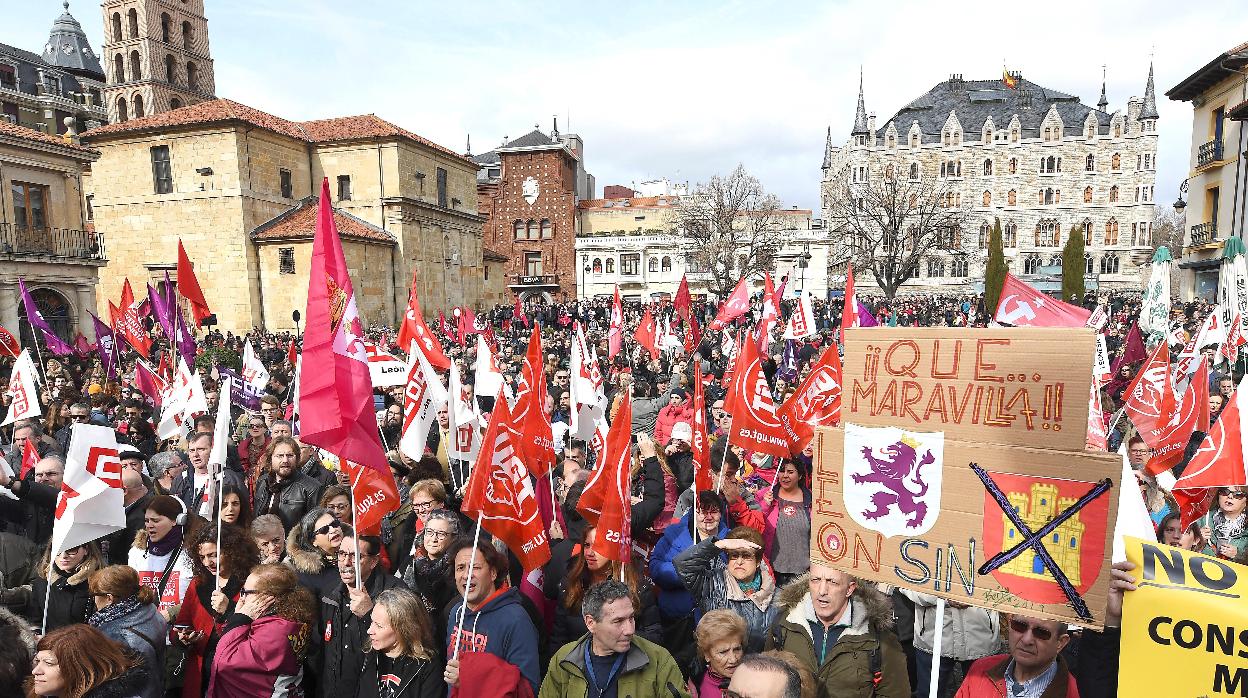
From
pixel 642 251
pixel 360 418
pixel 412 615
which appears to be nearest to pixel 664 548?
pixel 412 615

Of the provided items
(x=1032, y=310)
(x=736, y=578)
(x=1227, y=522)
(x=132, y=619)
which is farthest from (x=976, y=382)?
(x=1032, y=310)

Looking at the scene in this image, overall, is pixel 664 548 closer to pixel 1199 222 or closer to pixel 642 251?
pixel 1199 222

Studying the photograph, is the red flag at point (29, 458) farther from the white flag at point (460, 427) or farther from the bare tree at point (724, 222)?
the bare tree at point (724, 222)

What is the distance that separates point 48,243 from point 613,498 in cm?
2815

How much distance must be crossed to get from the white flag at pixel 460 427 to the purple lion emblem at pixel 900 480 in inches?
164

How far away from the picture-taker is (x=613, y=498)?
4.21 metres

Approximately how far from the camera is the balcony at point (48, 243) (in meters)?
22.3

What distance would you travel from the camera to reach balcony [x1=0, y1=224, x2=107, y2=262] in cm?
2231

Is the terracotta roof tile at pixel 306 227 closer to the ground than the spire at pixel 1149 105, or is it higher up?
closer to the ground

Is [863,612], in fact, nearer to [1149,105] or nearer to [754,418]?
[754,418]

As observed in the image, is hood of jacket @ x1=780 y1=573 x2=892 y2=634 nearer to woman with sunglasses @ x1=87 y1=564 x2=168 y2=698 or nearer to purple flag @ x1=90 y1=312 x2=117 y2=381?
woman with sunglasses @ x1=87 y1=564 x2=168 y2=698

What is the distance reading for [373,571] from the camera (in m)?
4.19

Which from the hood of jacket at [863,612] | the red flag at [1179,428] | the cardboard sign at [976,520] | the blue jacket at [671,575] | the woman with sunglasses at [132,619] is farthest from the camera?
the red flag at [1179,428]

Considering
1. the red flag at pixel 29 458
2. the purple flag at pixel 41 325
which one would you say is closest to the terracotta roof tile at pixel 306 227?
the purple flag at pixel 41 325
